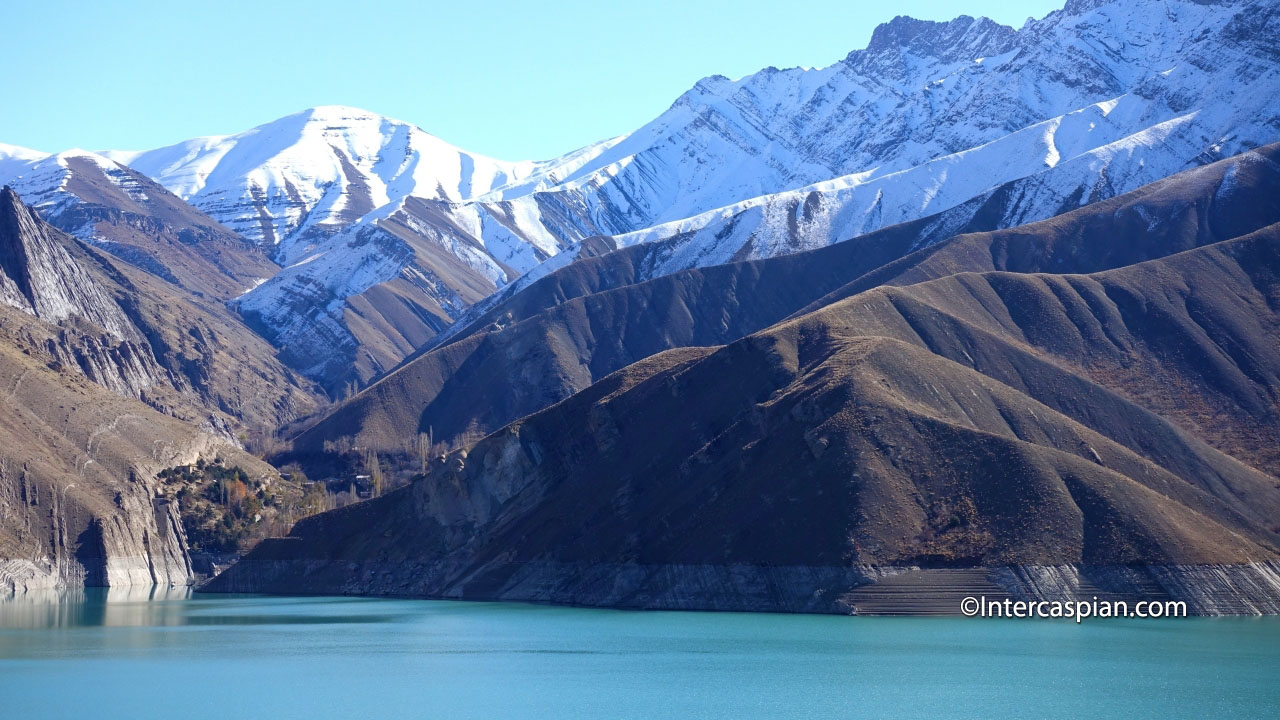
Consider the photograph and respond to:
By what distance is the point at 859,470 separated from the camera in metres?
131

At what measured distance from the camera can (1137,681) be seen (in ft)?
281

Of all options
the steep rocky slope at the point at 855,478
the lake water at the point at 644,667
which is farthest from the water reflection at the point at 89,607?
the steep rocky slope at the point at 855,478

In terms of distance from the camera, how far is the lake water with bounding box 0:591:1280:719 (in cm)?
7969

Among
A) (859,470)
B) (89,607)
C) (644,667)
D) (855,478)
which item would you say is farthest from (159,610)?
(644,667)

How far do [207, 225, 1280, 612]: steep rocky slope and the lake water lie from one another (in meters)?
6.09

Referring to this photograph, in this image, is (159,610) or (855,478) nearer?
(855,478)

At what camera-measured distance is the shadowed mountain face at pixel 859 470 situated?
12556 centimetres

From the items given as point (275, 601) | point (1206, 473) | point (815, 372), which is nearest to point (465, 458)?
point (275, 601)

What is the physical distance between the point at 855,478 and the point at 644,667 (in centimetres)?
3995

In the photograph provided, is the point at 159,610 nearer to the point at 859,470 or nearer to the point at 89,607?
the point at 89,607

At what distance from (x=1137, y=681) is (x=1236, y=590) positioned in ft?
127

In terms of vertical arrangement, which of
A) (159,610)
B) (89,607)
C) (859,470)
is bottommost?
(159,610)

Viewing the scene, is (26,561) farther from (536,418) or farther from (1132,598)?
(1132,598)

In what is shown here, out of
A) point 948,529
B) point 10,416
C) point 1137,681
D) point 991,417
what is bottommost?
point 1137,681
